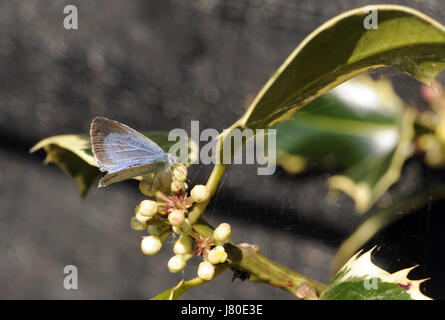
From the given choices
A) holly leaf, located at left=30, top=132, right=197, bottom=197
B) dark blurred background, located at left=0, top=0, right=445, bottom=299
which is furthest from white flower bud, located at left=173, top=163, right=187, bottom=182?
dark blurred background, located at left=0, top=0, right=445, bottom=299

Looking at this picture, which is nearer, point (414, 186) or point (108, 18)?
point (414, 186)

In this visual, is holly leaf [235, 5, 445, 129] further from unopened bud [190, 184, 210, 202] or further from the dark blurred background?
the dark blurred background

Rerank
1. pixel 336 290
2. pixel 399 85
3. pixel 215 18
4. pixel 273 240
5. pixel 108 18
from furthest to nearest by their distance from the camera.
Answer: pixel 108 18 → pixel 215 18 → pixel 273 240 → pixel 399 85 → pixel 336 290

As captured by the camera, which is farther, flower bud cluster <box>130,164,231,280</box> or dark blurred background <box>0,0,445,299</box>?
dark blurred background <box>0,0,445,299</box>

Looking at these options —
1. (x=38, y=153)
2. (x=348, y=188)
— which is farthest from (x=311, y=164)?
(x=38, y=153)

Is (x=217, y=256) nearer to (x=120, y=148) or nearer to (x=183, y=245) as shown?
(x=183, y=245)

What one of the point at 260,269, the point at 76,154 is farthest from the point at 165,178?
the point at 76,154

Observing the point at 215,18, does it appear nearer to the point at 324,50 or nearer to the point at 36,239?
the point at 36,239

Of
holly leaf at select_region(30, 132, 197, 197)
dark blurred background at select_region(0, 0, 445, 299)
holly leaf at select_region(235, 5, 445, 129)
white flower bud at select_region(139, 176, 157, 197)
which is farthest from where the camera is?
dark blurred background at select_region(0, 0, 445, 299)
